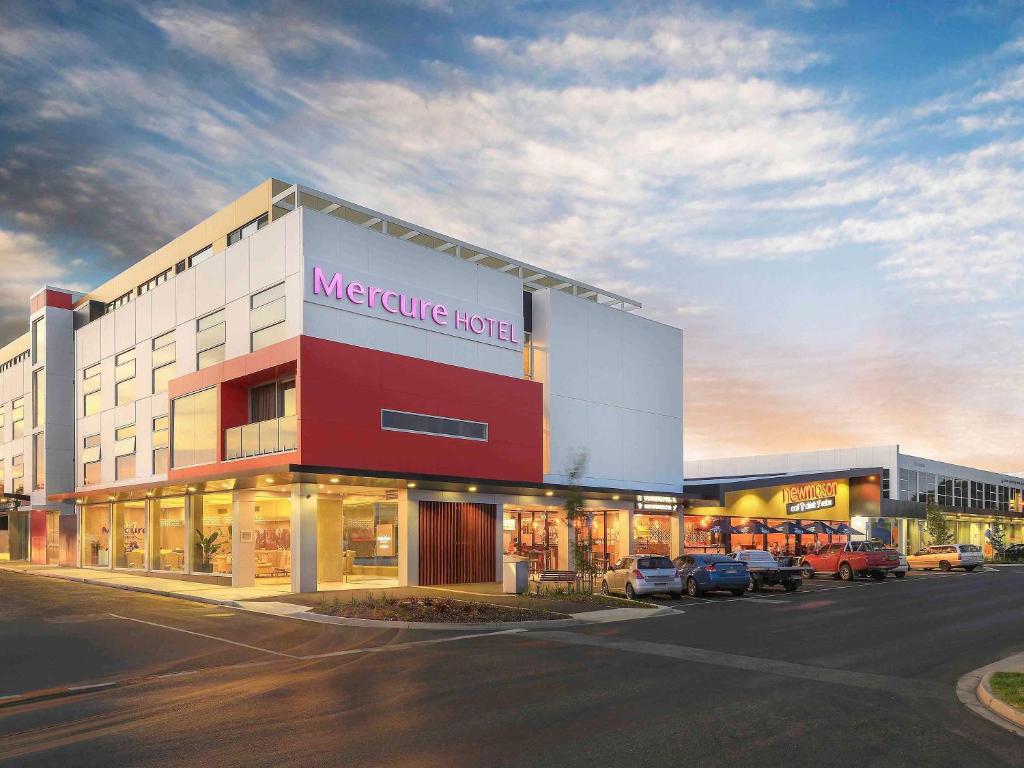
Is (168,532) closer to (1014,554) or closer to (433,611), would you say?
(433,611)

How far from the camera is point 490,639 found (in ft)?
67.6

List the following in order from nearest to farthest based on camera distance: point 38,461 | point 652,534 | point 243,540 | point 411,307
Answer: point 243,540, point 411,307, point 652,534, point 38,461

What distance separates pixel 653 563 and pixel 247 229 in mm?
23967

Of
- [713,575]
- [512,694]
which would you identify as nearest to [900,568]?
[713,575]

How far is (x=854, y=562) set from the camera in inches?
1734

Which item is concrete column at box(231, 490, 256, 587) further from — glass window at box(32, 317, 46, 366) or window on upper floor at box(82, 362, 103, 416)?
glass window at box(32, 317, 46, 366)

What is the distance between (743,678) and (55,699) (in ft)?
35.7

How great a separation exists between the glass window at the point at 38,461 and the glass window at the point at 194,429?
23.1 meters

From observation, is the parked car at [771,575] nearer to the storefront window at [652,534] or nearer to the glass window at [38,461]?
the storefront window at [652,534]

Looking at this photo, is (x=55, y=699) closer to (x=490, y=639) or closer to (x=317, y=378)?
(x=490, y=639)

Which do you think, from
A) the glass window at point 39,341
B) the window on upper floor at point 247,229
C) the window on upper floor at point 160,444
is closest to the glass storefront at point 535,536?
the window on upper floor at point 160,444

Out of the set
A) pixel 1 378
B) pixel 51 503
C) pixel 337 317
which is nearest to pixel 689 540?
pixel 337 317

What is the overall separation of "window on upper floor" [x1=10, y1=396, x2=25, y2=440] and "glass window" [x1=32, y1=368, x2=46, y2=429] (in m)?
4.10

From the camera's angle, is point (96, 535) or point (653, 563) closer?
point (653, 563)
